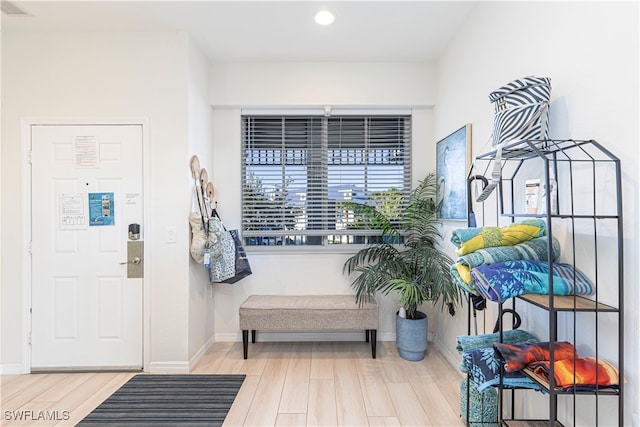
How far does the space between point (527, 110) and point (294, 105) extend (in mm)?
2211

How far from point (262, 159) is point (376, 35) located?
158 cm

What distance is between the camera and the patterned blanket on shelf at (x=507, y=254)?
1415 mm

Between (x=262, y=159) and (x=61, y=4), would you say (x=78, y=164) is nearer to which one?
(x=61, y=4)

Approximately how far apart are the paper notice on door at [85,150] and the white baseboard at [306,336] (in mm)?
2002

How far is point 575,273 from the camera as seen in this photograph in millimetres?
1296

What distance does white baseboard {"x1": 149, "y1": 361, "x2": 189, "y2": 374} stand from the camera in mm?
2609

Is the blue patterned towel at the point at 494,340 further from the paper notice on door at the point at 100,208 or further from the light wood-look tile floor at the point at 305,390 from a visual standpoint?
the paper notice on door at the point at 100,208

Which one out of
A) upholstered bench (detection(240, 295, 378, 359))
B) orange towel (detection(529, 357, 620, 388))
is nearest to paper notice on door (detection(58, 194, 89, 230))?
upholstered bench (detection(240, 295, 378, 359))

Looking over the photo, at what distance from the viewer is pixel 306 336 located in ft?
10.7

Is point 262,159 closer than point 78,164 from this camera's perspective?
No

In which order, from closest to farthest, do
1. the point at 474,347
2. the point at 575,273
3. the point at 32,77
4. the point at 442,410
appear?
the point at 575,273 → the point at 474,347 → the point at 442,410 → the point at 32,77

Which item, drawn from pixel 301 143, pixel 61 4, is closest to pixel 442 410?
pixel 301 143

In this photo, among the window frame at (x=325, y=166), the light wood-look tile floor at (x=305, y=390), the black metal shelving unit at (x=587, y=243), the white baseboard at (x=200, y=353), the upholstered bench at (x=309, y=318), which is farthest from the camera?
the window frame at (x=325, y=166)

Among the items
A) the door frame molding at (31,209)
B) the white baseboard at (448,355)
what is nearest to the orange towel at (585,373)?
the white baseboard at (448,355)
